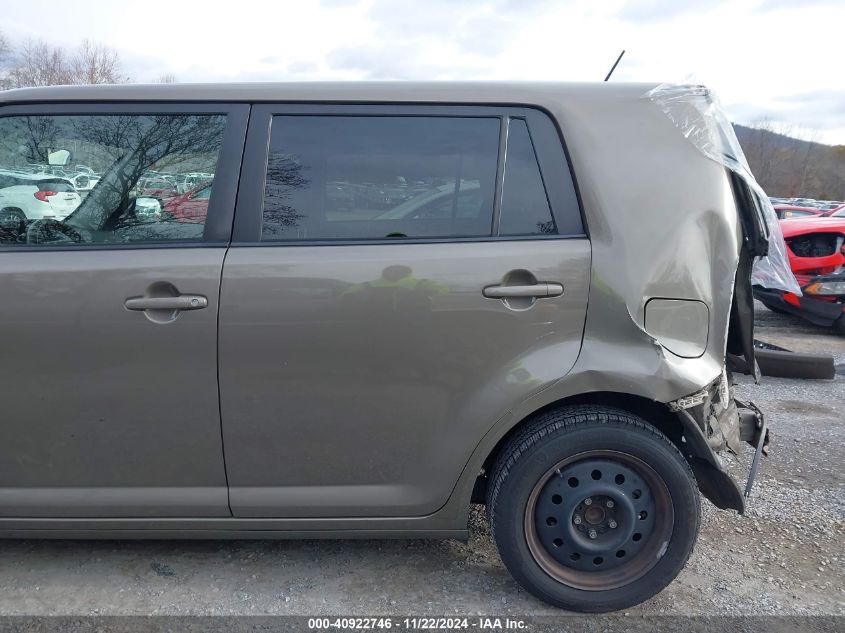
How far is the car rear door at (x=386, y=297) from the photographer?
229cm

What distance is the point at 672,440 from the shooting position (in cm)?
257

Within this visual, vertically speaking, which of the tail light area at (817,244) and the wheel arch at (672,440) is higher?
the wheel arch at (672,440)

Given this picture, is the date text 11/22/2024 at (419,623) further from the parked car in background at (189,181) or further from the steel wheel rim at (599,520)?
the parked car in background at (189,181)

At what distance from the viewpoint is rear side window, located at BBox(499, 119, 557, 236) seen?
7.84ft

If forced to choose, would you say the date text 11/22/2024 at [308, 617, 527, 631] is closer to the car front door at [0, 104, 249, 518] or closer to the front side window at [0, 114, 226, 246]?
the car front door at [0, 104, 249, 518]

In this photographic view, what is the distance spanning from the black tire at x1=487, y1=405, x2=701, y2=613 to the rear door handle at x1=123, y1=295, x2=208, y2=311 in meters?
1.22

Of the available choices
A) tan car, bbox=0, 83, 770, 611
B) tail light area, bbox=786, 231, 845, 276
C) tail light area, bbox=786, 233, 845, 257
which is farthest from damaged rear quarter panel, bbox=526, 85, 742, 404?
tail light area, bbox=786, 233, 845, 257

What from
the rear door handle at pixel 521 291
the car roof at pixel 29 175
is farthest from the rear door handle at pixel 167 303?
the rear door handle at pixel 521 291

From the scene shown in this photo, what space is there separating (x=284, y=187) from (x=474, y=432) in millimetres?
1117

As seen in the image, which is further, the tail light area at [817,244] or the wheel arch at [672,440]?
the tail light area at [817,244]

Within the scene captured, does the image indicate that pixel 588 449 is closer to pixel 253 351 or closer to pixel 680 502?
pixel 680 502

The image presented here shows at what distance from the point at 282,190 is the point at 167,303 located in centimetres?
57

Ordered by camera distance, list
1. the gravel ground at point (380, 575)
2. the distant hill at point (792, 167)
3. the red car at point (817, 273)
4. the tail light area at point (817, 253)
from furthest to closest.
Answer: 1. the distant hill at point (792, 167)
2. the tail light area at point (817, 253)
3. the red car at point (817, 273)
4. the gravel ground at point (380, 575)

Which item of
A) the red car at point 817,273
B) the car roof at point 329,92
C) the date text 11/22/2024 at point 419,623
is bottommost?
the red car at point 817,273
